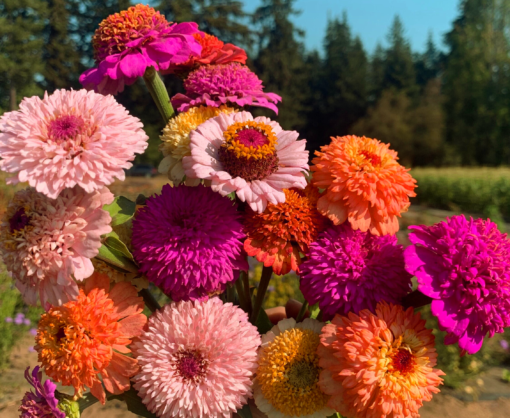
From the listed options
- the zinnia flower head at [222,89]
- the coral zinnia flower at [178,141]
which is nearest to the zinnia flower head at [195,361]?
the coral zinnia flower at [178,141]

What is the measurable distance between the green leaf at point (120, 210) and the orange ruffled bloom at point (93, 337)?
0.09 meters

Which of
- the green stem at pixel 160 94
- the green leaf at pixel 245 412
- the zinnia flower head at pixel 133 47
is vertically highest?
the zinnia flower head at pixel 133 47

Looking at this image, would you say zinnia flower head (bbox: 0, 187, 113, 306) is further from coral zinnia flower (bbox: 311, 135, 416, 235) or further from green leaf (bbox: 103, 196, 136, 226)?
coral zinnia flower (bbox: 311, 135, 416, 235)

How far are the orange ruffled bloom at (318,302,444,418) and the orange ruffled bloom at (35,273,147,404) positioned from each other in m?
0.28

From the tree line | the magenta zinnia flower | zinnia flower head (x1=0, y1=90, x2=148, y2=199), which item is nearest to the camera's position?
zinnia flower head (x1=0, y1=90, x2=148, y2=199)

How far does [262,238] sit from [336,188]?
0.13 m

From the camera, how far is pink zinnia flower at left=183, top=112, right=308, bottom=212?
528 millimetres

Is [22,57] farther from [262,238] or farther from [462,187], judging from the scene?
[262,238]

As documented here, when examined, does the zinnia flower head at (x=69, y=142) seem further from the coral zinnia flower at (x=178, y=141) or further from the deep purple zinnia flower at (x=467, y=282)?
the deep purple zinnia flower at (x=467, y=282)

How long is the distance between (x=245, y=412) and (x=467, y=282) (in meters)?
0.40

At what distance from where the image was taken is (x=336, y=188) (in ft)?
1.88

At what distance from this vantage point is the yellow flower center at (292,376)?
22.1 inches

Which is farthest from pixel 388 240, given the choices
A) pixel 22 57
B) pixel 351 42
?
pixel 351 42

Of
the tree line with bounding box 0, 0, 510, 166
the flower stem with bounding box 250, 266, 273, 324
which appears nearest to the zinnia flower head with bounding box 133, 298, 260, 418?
the flower stem with bounding box 250, 266, 273, 324
